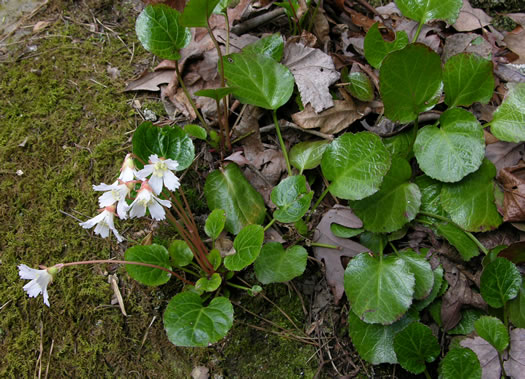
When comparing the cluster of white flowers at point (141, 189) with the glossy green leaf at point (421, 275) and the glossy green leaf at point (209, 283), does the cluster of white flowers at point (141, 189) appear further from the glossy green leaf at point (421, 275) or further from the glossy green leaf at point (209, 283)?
the glossy green leaf at point (421, 275)

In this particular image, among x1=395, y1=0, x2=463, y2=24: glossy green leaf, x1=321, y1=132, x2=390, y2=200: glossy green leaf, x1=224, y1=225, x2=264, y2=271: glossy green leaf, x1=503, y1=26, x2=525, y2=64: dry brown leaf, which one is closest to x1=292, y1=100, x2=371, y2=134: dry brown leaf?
x1=321, y1=132, x2=390, y2=200: glossy green leaf

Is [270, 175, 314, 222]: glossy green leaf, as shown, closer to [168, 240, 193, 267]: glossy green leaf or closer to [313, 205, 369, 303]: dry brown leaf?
[313, 205, 369, 303]: dry brown leaf

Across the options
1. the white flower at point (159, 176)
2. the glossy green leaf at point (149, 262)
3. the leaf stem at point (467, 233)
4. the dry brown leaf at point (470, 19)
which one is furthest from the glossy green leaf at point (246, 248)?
the dry brown leaf at point (470, 19)

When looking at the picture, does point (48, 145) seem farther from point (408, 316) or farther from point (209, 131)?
point (408, 316)

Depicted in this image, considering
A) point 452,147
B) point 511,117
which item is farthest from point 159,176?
point 511,117

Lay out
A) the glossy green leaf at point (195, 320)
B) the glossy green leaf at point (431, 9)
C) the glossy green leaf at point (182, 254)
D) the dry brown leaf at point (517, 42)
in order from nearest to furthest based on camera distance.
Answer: the glossy green leaf at point (195, 320) < the glossy green leaf at point (182, 254) < the glossy green leaf at point (431, 9) < the dry brown leaf at point (517, 42)

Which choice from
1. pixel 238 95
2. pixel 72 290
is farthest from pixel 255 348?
pixel 238 95

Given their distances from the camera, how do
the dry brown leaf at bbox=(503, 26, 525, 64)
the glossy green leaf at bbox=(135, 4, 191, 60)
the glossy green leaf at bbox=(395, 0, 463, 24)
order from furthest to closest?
the dry brown leaf at bbox=(503, 26, 525, 64) < the glossy green leaf at bbox=(395, 0, 463, 24) < the glossy green leaf at bbox=(135, 4, 191, 60)
